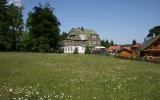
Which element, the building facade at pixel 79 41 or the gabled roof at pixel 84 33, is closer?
the building facade at pixel 79 41

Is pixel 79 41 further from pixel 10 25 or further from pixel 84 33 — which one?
pixel 10 25

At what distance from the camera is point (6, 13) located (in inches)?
1984

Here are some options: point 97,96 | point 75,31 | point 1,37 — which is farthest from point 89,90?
point 75,31

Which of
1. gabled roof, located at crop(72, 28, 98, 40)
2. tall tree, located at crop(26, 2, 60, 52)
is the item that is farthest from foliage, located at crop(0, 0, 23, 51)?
gabled roof, located at crop(72, 28, 98, 40)

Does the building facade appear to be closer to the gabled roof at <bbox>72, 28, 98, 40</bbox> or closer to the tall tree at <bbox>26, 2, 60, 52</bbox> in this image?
the gabled roof at <bbox>72, 28, 98, 40</bbox>

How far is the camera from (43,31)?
56469mm

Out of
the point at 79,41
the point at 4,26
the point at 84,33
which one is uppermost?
the point at 84,33

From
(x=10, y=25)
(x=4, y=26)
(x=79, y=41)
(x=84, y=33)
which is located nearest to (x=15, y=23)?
(x=10, y=25)

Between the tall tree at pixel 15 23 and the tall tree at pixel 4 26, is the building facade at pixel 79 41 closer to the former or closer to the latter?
the tall tree at pixel 15 23

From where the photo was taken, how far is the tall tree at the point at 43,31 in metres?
55.4

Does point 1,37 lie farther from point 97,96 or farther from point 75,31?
point 97,96

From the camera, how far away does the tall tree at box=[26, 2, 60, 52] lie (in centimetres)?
5544

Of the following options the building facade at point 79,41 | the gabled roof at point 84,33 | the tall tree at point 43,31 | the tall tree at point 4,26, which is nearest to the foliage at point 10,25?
the tall tree at point 4,26

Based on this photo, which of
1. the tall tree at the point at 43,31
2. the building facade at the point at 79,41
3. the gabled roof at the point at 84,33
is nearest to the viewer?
the tall tree at the point at 43,31
